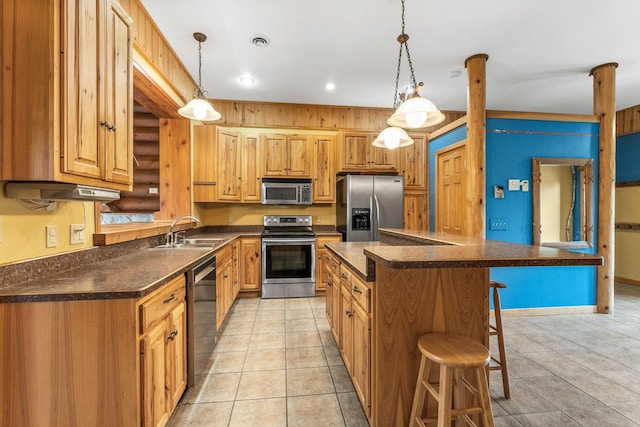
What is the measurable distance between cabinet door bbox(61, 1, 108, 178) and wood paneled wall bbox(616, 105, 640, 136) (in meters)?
7.21

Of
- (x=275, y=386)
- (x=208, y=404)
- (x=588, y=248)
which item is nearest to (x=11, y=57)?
(x=208, y=404)

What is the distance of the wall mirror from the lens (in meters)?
3.41

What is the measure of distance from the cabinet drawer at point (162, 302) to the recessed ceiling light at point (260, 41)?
2437 millimetres

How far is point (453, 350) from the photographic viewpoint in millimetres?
1258

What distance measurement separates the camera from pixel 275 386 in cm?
201

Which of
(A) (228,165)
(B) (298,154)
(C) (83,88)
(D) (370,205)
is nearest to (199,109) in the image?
(C) (83,88)

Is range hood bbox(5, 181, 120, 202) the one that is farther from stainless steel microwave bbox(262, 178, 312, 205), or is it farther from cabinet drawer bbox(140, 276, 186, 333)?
stainless steel microwave bbox(262, 178, 312, 205)

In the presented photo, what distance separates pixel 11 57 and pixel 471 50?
12.0 ft

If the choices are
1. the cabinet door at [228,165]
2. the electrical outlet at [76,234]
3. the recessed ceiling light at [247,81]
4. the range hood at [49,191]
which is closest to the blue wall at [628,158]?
the recessed ceiling light at [247,81]

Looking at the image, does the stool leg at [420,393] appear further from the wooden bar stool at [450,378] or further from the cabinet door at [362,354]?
the cabinet door at [362,354]

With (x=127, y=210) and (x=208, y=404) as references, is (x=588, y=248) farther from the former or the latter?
(x=127, y=210)

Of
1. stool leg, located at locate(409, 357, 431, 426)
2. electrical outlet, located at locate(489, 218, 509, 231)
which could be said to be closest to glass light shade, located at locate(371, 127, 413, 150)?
electrical outlet, located at locate(489, 218, 509, 231)

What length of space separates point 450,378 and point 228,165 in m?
3.74

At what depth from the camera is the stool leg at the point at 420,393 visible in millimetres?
1340
